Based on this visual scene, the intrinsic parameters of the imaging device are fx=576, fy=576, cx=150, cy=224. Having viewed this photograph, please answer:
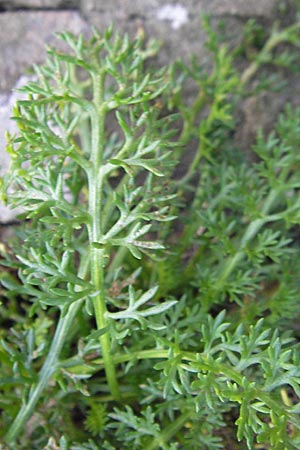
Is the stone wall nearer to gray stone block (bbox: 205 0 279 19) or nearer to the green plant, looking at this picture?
gray stone block (bbox: 205 0 279 19)

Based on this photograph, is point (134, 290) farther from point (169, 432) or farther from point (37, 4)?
point (37, 4)

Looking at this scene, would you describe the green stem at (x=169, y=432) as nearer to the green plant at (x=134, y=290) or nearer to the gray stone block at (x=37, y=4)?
the green plant at (x=134, y=290)

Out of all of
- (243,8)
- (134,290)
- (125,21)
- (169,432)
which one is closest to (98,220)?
(134,290)

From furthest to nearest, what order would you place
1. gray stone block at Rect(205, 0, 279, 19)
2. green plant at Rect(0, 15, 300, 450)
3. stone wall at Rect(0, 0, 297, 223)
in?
1. gray stone block at Rect(205, 0, 279, 19)
2. stone wall at Rect(0, 0, 297, 223)
3. green plant at Rect(0, 15, 300, 450)

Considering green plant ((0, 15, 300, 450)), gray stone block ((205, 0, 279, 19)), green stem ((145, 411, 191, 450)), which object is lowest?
green stem ((145, 411, 191, 450))

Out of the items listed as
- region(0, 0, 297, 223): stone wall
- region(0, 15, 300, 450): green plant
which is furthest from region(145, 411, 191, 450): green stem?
region(0, 0, 297, 223): stone wall

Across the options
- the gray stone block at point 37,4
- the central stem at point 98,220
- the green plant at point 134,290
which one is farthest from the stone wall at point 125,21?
the central stem at point 98,220

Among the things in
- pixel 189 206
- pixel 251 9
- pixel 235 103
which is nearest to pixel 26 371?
pixel 189 206
